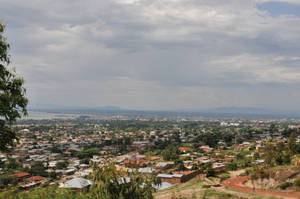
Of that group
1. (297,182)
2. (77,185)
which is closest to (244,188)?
(297,182)

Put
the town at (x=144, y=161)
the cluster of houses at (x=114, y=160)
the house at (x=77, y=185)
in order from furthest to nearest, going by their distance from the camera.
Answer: the cluster of houses at (x=114, y=160) < the town at (x=144, y=161) < the house at (x=77, y=185)

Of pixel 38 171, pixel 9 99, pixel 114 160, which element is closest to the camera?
pixel 9 99

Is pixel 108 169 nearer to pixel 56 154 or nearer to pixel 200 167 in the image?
pixel 200 167

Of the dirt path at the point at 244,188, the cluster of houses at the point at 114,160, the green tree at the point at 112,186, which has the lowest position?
the cluster of houses at the point at 114,160

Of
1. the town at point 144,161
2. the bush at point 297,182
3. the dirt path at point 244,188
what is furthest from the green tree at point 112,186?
the bush at point 297,182

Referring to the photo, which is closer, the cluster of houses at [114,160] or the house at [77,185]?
the house at [77,185]

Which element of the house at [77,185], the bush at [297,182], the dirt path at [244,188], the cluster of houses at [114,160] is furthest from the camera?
the cluster of houses at [114,160]

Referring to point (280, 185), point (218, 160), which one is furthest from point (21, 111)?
point (218, 160)

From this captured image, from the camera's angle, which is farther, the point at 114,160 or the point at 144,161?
the point at 144,161

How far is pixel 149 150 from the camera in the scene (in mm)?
53219

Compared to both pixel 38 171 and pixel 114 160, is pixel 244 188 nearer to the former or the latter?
pixel 114 160

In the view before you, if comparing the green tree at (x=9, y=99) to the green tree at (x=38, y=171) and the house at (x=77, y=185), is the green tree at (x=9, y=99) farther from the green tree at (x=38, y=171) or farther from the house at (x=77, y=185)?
the green tree at (x=38, y=171)

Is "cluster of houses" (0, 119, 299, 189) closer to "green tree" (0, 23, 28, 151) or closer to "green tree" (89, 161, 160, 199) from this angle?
"green tree" (89, 161, 160, 199)

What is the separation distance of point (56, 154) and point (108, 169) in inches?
1694
